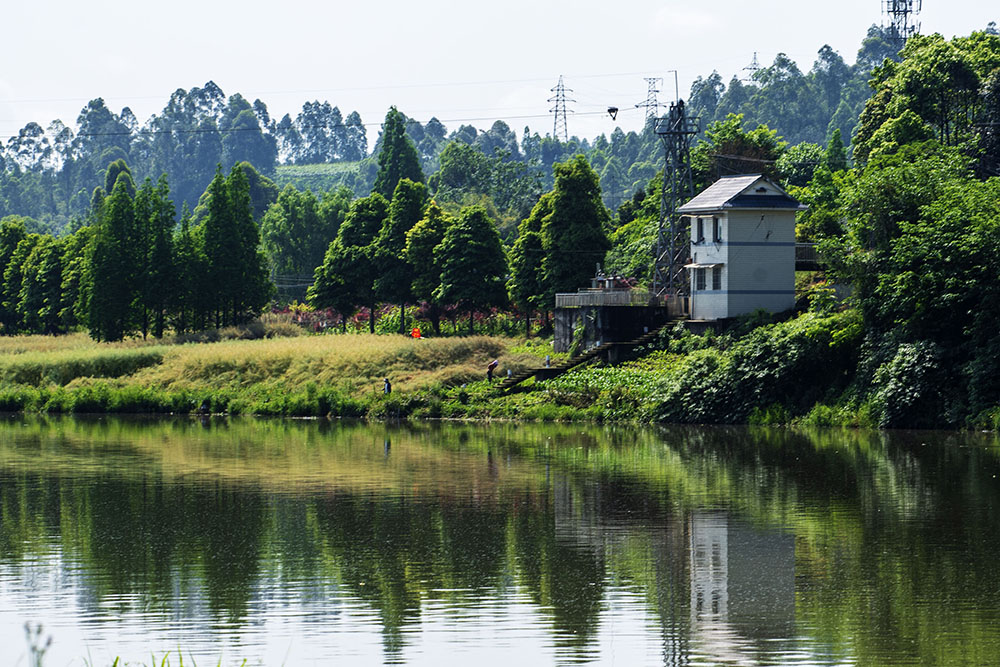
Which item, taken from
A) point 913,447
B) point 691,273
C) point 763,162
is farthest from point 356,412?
point 763,162

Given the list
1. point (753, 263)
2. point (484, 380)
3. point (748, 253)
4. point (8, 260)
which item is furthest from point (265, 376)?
point (8, 260)

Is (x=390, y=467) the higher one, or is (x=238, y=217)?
(x=238, y=217)

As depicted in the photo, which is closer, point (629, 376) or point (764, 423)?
point (764, 423)

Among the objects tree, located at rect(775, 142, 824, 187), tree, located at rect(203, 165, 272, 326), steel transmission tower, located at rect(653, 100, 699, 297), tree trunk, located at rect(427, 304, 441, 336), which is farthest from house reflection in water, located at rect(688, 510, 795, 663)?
tree, located at rect(775, 142, 824, 187)

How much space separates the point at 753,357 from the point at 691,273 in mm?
11943

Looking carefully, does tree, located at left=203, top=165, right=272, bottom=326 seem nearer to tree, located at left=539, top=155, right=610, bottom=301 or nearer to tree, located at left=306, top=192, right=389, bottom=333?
tree, located at left=306, top=192, right=389, bottom=333

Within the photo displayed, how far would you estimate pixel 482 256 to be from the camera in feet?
253

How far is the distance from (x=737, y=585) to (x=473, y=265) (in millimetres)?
58507

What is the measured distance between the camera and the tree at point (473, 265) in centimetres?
7669

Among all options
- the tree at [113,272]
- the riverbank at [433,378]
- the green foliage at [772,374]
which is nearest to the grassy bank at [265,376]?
the riverbank at [433,378]

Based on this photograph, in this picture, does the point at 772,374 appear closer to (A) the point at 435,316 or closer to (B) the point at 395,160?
(A) the point at 435,316

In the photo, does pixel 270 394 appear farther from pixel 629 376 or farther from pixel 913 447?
pixel 913 447

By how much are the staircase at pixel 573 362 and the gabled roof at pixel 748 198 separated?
586 cm

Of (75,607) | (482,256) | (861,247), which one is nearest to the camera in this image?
(75,607)
